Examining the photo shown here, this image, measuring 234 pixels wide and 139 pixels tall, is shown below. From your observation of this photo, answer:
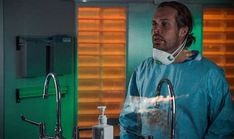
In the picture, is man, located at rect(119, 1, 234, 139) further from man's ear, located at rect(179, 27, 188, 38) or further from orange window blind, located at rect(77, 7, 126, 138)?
orange window blind, located at rect(77, 7, 126, 138)

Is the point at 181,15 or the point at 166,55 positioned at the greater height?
the point at 181,15

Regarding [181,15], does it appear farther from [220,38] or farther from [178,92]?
[220,38]

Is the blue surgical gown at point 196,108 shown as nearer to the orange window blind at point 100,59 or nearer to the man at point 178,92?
the man at point 178,92

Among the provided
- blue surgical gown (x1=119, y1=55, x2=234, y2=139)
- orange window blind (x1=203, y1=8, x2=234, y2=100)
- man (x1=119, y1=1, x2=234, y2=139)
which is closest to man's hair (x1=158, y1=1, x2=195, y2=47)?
man (x1=119, y1=1, x2=234, y2=139)

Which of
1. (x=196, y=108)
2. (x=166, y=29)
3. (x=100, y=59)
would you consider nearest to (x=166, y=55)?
(x=166, y=29)

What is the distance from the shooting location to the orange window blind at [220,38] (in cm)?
294

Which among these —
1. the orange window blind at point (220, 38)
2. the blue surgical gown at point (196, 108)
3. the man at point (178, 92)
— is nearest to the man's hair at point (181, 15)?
the man at point (178, 92)

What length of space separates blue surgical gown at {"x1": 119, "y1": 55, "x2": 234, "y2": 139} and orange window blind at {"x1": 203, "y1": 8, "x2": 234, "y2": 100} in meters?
1.39

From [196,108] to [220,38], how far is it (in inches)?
60.8

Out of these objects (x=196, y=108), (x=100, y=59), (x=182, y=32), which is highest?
(x=182, y=32)

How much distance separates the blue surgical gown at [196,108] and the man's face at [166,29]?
0.29 ft

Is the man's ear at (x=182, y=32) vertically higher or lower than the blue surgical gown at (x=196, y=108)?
higher

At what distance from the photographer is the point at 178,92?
157 cm

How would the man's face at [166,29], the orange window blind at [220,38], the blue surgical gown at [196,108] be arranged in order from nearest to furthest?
1. the blue surgical gown at [196,108]
2. the man's face at [166,29]
3. the orange window blind at [220,38]
